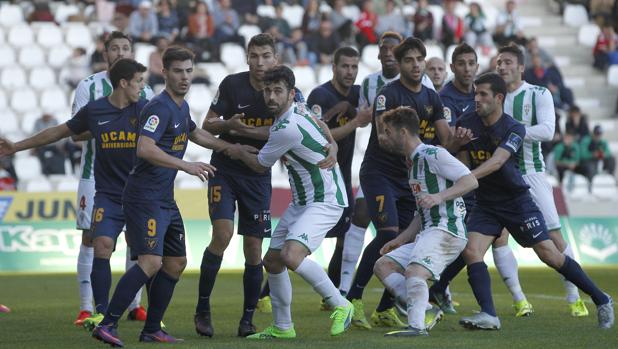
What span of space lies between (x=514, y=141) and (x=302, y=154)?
1.86m

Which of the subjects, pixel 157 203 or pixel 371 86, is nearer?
pixel 157 203

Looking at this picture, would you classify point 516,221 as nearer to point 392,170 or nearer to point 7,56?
point 392,170

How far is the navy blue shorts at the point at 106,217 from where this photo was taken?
10766 mm

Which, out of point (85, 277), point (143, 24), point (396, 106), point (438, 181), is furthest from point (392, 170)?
point (143, 24)

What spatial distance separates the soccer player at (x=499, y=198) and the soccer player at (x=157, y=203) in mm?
2446

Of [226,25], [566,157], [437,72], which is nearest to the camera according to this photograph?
[437,72]

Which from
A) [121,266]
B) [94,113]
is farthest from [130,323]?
[121,266]

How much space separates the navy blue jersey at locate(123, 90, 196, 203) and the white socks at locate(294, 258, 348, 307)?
1.16m

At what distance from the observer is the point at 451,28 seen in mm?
26875

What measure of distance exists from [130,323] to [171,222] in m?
2.19

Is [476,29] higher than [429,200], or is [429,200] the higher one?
[476,29]

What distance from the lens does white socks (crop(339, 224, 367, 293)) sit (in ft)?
41.9

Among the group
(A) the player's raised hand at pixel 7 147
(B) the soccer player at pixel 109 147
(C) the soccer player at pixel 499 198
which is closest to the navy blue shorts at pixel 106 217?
(B) the soccer player at pixel 109 147

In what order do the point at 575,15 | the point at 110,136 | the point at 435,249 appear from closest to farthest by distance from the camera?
the point at 435,249, the point at 110,136, the point at 575,15
